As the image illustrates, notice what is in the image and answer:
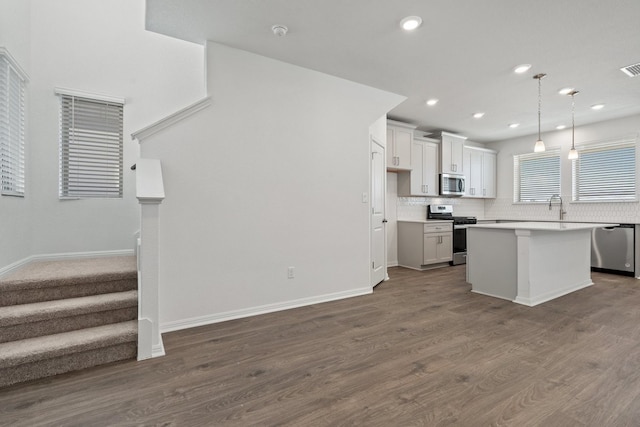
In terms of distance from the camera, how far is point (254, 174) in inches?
131

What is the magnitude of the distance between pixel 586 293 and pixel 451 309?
2.19 m

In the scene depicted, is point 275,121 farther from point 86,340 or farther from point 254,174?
point 86,340

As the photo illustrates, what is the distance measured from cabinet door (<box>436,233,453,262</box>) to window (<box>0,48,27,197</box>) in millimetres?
5992

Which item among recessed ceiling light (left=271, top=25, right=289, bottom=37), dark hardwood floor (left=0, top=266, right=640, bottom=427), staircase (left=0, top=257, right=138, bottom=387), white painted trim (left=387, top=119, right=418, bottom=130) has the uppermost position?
recessed ceiling light (left=271, top=25, right=289, bottom=37)

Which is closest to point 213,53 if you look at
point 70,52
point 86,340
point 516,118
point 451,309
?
point 70,52

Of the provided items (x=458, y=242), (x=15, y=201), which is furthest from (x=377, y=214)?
(x=15, y=201)

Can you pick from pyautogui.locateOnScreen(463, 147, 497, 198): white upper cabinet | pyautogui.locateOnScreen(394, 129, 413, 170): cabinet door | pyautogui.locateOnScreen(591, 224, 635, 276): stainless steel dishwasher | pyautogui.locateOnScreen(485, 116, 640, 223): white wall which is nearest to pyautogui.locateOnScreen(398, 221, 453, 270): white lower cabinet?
pyautogui.locateOnScreen(394, 129, 413, 170): cabinet door

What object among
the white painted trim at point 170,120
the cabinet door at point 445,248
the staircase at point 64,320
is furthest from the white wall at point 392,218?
the staircase at point 64,320

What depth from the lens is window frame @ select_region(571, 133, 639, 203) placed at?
18.0 feet

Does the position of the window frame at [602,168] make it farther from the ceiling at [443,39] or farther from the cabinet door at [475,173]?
the cabinet door at [475,173]

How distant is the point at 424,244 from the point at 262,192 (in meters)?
3.46

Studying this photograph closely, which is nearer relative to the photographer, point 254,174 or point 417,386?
point 417,386

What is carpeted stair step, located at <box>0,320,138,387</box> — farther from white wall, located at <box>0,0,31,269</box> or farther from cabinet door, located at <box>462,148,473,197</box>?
cabinet door, located at <box>462,148,473,197</box>

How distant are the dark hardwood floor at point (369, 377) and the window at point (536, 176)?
13.1ft
